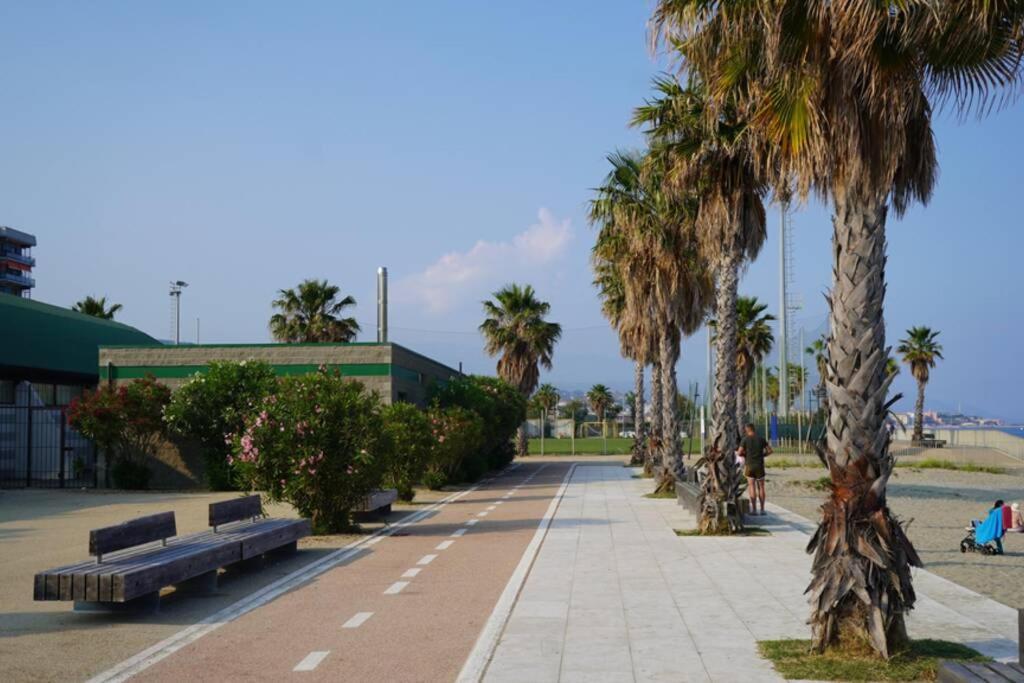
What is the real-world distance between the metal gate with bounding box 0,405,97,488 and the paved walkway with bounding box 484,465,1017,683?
894 inches

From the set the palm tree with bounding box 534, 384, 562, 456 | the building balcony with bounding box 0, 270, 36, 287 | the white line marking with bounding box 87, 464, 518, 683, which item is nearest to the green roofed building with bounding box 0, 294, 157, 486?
the white line marking with bounding box 87, 464, 518, 683

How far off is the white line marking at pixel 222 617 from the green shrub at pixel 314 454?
100 cm

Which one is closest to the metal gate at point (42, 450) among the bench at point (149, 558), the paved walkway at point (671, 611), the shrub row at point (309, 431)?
the shrub row at point (309, 431)

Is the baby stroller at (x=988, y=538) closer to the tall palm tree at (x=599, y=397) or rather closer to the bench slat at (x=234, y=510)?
the bench slat at (x=234, y=510)

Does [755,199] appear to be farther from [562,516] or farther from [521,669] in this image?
[521,669]

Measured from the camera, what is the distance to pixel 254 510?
48.5 ft

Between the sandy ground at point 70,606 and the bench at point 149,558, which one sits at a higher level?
the bench at point 149,558

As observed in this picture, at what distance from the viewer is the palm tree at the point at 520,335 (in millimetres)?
56969

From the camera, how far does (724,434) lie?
18.5m

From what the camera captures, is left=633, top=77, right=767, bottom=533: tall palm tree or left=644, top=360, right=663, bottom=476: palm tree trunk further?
left=644, top=360, right=663, bottom=476: palm tree trunk

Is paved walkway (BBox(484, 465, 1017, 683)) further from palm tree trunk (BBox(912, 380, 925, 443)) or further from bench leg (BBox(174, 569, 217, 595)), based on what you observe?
palm tree trunk (BBox(912, 380, 925, 443))

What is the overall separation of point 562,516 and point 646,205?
837 centimetres

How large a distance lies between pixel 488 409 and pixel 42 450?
15577 mm

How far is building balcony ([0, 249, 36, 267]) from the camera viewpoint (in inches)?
3701
